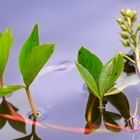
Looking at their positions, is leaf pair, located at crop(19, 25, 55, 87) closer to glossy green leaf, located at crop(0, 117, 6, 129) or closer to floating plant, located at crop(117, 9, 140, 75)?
glossy green leaf, located at crop(0, 117, 6, 129)

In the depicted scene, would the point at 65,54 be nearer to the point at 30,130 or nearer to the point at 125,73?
the point at 125,73

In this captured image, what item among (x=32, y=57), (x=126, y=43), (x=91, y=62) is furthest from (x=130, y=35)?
(x=32, y=57)

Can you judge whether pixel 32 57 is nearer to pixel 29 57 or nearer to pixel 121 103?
pixel 29 57

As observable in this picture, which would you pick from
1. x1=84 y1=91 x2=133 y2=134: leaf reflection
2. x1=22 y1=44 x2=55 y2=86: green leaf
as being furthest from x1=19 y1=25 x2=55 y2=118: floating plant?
x1=84 y1=91 x2=133 y2=134: leaf reflection

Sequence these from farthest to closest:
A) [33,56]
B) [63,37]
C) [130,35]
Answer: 1. [63,37]
2. [130,35]
3. [33,56]

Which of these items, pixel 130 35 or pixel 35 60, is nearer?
pixel 35 60

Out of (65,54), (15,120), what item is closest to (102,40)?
(65,54)
